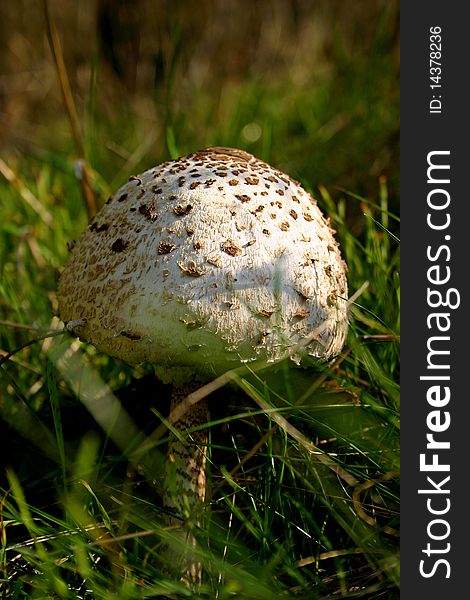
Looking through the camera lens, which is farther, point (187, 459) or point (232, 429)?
point (232, 429)

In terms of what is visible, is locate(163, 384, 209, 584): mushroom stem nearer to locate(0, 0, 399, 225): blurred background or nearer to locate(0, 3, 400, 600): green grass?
locate(0, 3, 400, 600): green grass

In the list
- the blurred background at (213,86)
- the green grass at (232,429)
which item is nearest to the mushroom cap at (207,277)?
the green grass at (232,429)

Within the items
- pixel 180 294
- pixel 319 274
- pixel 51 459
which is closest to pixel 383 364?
pixel 319 274

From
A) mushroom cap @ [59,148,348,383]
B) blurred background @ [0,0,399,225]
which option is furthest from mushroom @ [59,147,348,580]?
blurred background @ [0,0,399,225]

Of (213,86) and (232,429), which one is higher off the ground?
(213,86)

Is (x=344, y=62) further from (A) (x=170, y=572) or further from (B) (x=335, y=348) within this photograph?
(A) (x=170, y=572)

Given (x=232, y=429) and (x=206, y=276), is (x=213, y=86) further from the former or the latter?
(x=206, y=276)

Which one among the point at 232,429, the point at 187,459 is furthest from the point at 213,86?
the point at 187,459

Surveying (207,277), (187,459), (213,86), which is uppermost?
(213,86)
